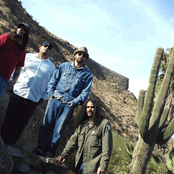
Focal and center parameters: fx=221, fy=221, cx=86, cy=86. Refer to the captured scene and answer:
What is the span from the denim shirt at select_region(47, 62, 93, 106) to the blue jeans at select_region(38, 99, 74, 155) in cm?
13

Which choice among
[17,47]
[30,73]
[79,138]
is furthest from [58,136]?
[17,47]

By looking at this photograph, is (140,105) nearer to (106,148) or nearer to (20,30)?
(106,148)

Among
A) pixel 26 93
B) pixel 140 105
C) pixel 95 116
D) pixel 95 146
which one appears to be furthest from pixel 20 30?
pixel 140 105

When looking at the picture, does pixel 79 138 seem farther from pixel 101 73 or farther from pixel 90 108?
pixel 101 73

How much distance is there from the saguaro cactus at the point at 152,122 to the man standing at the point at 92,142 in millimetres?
3746

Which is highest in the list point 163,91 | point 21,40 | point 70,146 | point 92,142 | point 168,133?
point 163,91

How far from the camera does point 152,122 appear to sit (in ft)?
22.0

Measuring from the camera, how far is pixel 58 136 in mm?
3639

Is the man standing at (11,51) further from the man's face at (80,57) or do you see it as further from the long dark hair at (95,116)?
the long dark hair at (95,116)

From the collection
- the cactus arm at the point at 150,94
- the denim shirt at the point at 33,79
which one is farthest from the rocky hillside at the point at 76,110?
the cactus arm at the point at 150,94

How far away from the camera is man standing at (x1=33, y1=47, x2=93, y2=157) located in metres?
3.68

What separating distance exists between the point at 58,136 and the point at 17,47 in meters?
1.56

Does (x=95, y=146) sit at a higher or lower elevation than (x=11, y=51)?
lower

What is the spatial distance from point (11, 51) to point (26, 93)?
0.76 m
